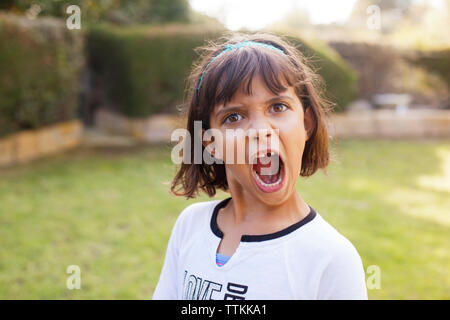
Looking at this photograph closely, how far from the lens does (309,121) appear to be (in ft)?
4.95

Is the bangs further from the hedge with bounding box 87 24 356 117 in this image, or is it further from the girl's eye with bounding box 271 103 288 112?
the hedge with bounding box 87 24 356 117

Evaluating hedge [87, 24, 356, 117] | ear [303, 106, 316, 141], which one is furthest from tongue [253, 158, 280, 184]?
Answer: hedge [87, 24, 356, 117]

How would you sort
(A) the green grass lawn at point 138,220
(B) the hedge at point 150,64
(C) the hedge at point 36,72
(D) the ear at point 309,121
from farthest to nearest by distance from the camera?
(B) the hedge at point 150,64
(C) the hedge at point 36,72
(A) the green grass lawn at point 138,220
(D) the ear at point 309,121

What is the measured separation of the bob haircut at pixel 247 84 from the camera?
4.36 feet

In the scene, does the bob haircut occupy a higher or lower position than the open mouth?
higher

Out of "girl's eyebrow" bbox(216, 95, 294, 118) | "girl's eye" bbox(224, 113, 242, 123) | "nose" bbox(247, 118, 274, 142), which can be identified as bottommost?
"nose" bbox(247, 118, 274, 142)

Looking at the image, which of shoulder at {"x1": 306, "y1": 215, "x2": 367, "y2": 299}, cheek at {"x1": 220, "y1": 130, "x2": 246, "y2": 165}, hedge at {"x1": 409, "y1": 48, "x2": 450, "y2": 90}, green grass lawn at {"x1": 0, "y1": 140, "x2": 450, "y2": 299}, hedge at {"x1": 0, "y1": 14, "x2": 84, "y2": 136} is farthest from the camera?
hedge at {"x1": 409, "y1": 48, "x2": 450, "y2": 90}

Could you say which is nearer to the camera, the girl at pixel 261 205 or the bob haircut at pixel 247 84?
the girl at pixel 261 205

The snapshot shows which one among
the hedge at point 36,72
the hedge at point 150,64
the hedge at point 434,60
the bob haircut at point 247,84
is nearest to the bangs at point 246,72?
the bob haircut at point 247,84

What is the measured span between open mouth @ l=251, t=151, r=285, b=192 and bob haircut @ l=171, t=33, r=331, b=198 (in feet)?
0.60

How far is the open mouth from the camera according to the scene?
50.8 inches

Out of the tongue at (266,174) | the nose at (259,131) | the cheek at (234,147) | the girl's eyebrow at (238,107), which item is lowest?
the tongue at (266,174)

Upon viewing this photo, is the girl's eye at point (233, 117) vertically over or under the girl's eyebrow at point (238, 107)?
under

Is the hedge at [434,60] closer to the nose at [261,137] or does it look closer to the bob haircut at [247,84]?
the bob haircut at [247,84]
